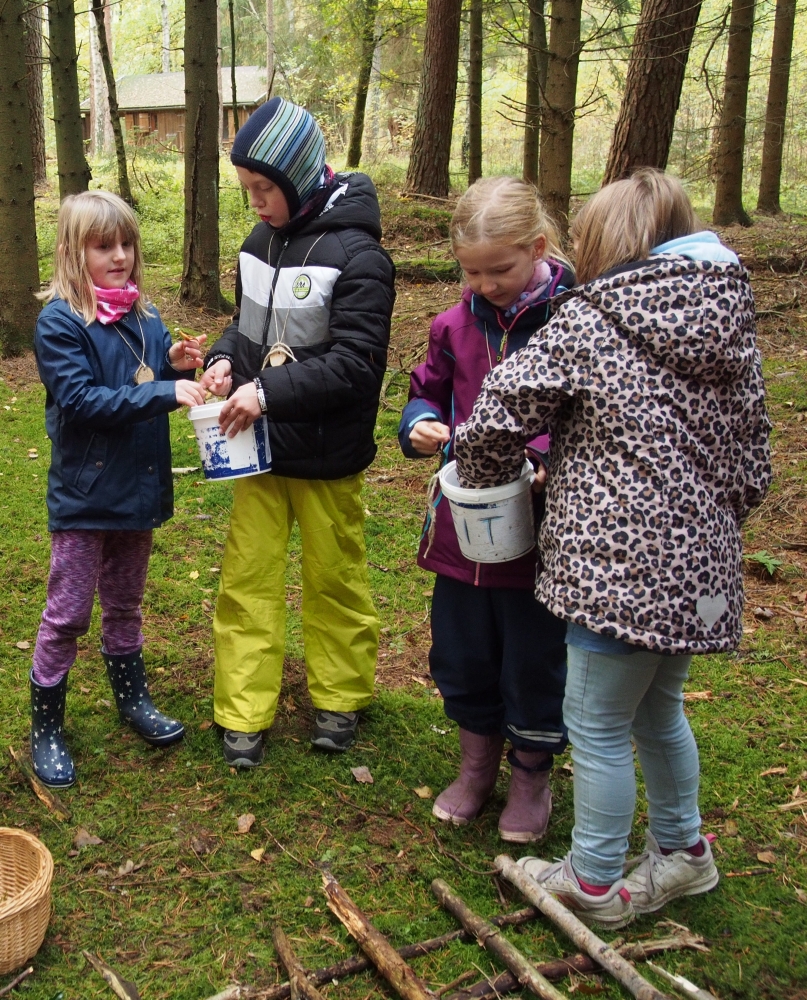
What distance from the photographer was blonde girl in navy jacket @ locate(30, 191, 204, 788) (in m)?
2.93

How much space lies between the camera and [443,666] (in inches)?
119

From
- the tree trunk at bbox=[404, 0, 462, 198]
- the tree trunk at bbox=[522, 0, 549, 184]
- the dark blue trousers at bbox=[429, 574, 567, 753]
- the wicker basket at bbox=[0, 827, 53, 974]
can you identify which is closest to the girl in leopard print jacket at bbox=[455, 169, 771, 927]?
the dark blue trousers at bbox=[429, 574, 567, 753]

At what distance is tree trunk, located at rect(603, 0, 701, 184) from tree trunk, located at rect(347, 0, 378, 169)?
8226 mm

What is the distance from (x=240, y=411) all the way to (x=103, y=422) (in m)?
0.43

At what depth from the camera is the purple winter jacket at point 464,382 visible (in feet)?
9.07

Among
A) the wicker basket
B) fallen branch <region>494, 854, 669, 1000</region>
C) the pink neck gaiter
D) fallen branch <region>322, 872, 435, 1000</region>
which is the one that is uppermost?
the pink neck gaiter

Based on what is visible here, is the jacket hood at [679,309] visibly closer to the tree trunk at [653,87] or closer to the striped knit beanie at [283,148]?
the striped knit beanie at [283,148]

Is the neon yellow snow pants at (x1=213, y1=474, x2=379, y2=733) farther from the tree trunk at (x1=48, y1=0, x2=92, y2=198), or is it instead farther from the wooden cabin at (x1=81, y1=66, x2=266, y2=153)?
the wooden cabin at (x1=81, y1=66, x2=266, y2=153)

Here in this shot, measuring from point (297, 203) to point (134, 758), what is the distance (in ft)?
6.82

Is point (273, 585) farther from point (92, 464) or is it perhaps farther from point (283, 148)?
point (283, 148)

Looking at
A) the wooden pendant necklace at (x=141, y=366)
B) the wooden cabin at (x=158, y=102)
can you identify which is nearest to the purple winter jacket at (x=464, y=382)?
the wooden pendant necklace at (x=141, y=366)

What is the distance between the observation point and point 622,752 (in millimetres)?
2539

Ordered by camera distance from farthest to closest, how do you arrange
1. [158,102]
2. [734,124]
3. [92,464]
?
1. [158,102]
2. [734,124]
3. [92,464]

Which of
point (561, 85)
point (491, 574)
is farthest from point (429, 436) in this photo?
point (561, 85)
